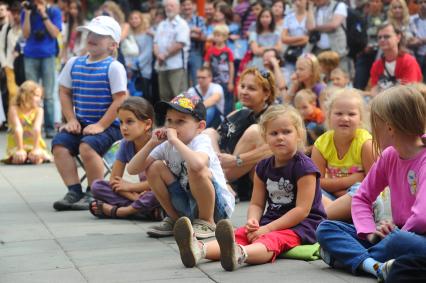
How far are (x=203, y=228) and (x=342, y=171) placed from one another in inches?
45.5

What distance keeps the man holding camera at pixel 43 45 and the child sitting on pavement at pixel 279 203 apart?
879cm

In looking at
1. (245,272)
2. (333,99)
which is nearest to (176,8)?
(333,99)

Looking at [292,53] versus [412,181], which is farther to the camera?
[292,53]

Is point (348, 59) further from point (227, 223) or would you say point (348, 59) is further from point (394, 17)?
point (227, 223)

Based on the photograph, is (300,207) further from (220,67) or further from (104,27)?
(220,67)

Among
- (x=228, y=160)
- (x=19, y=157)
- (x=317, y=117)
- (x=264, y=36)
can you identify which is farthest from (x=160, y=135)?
(x=264, y=36)

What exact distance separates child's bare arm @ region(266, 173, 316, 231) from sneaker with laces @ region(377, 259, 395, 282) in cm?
89

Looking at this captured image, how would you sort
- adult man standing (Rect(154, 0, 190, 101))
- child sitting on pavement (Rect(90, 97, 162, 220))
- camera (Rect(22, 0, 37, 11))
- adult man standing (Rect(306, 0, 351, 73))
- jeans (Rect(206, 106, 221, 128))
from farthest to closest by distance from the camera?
adult man standing (Rect(154, 0, 190, 101)), camera (Rect(22, 0, 37, 11)), adult man standing (Rect(306, 0, 351, 73)), jeans (Rect(206, 106, 221, 128)), child sitting on pavement (Rect(90, 97, 162, 220))

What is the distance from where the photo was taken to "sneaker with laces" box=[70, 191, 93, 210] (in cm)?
853

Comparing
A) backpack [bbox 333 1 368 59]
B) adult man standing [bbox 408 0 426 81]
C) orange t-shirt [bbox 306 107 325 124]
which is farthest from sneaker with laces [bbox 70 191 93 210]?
adult man standing [bbox 408 0 426 81]

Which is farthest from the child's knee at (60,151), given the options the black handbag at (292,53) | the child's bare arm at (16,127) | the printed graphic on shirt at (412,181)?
the black handbag at (292,53)

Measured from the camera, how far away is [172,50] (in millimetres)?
15125

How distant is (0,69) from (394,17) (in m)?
6.71

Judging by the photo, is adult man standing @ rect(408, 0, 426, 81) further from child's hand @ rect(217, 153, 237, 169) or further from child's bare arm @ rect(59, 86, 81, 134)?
child's bare arm @ rect(59, 86, 81, 134)
